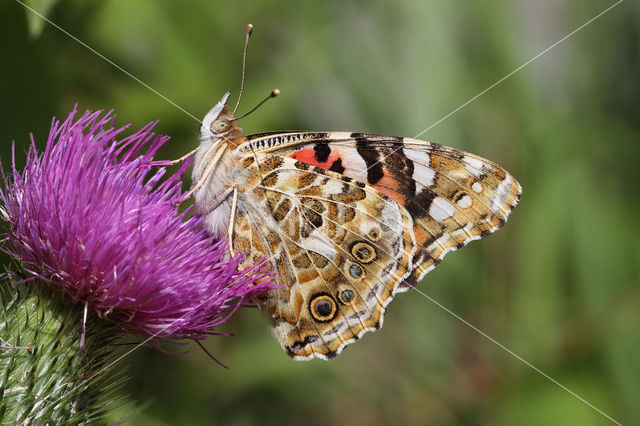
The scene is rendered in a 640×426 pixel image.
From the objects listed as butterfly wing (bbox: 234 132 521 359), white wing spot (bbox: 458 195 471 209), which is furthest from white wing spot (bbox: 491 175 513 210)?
white wing spot (bbox: 458 195 471 209)

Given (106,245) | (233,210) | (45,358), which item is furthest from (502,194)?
(45,358)

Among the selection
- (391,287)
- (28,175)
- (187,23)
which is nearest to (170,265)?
(28,175)

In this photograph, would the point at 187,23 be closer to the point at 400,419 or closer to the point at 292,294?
the point at 292,294

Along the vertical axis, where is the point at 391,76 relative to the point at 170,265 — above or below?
below

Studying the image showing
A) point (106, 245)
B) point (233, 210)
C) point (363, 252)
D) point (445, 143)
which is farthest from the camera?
point (445, 143)

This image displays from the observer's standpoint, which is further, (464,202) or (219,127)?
(464,202)

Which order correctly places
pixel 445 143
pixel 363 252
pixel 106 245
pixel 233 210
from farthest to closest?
pixel 445 143
pixel 363 252
pixel 233 210
pixel 106 245

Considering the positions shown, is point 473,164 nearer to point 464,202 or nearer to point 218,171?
point 464,202

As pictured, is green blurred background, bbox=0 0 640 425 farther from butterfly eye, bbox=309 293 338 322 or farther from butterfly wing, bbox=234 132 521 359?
butterfly eye, bbox=309 293 338 322
